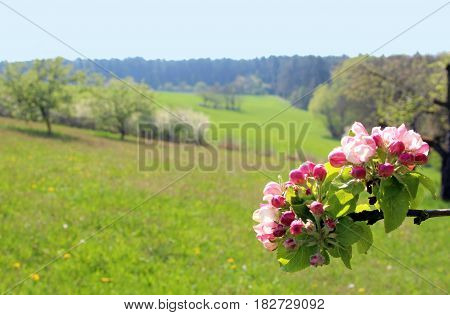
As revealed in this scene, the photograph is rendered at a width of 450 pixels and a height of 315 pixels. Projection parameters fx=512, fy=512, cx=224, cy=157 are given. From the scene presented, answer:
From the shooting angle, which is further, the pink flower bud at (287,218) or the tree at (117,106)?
the tree at (117,106)

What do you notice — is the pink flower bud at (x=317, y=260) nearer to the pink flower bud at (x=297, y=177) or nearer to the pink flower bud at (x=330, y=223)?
the pink flower bud at (x=330, y=223)

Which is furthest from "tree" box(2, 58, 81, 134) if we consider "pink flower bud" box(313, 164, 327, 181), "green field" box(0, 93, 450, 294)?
"pink flower bud" box(313, 164, 327, 181)

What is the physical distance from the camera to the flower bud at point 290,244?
4.88ft

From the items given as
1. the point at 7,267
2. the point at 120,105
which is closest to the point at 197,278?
the point at 7,267

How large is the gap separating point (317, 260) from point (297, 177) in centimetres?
24

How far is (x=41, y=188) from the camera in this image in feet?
44.3

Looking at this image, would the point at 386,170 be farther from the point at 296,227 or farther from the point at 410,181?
the point at 296,227

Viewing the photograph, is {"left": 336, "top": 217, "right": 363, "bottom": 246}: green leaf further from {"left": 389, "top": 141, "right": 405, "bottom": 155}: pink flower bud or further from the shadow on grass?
the shadow on grass

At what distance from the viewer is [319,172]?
4.83 feet

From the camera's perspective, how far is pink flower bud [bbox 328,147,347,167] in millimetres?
1453

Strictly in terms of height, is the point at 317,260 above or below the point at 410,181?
below

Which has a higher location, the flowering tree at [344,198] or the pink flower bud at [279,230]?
the flowering tree at [344,198]

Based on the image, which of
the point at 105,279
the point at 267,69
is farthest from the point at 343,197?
the point at 267,69

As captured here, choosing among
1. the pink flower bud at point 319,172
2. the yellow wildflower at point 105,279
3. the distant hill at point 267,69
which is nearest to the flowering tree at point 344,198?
the pink flower bud at point 319,172
